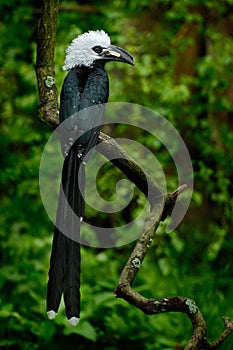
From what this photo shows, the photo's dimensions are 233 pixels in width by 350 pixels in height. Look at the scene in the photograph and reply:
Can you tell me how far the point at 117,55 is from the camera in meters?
2.13

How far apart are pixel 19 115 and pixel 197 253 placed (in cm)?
196

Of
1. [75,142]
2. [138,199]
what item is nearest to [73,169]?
[75,142]

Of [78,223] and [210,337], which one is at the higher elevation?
[78,223]

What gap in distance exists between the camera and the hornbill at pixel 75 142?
→ 6.59 feet

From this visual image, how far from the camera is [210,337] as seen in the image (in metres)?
3.52

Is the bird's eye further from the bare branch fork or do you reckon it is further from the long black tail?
the long black tail

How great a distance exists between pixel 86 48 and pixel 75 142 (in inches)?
13.5

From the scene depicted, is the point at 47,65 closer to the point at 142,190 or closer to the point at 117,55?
the point at 117,55

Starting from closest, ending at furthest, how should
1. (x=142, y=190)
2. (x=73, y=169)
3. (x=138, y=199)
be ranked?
(x=73, y=169) → (x=142, y=190) → (x=138, y=199)

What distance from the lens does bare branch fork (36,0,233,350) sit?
205 cm

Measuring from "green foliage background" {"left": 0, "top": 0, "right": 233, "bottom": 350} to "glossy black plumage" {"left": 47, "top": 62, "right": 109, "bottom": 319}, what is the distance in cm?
161

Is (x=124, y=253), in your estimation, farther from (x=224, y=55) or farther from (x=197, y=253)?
(x=224, y=55)

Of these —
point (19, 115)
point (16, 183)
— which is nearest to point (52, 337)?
point (16, 183)

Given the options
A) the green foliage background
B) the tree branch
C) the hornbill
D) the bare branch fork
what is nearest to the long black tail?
the hornbill
